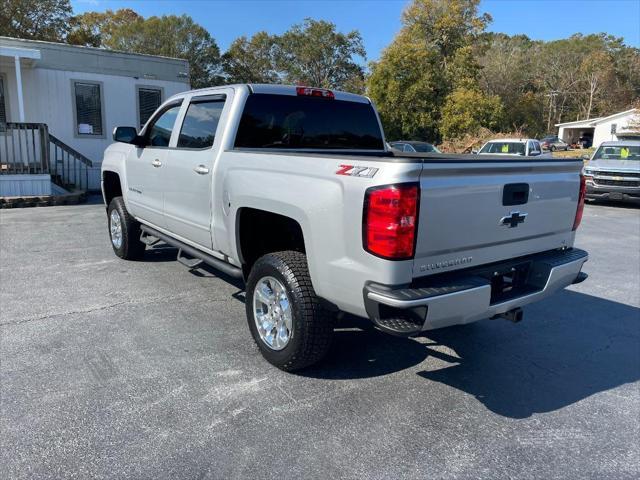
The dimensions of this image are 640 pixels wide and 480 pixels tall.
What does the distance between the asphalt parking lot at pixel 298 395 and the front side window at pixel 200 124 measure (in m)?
1.61

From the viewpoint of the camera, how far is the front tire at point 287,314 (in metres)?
3.37

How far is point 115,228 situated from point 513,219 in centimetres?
538

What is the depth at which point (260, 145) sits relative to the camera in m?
4.39

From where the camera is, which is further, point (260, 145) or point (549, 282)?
point (260, 145)

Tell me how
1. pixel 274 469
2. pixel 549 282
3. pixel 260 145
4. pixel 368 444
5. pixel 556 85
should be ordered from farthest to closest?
1. pixel 556 85
2. pixel 260 145
3. pixel 549 282
4. pixel 368 444
5. pixel 274 469

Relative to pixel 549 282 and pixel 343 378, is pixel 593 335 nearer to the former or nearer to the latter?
pixel 549 282

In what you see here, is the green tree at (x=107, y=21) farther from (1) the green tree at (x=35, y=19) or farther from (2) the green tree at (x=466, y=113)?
(2) the green tree at (x=466, y=113)

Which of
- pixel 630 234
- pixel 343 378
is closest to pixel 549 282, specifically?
pixel 343 378

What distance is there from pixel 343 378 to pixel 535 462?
1.36 metres

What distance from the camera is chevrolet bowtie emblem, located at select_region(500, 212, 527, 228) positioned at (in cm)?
331

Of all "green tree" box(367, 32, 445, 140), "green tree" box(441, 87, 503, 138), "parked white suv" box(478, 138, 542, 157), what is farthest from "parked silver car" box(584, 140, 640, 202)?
"green tree" box(367, 32, 445, 140)

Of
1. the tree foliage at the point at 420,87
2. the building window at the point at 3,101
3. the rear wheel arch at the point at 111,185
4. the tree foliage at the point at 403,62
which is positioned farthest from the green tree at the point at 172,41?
the rear wheel arch at the point at 111,185

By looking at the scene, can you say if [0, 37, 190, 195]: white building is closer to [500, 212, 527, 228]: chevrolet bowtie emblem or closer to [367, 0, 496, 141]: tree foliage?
[500, 212, 527, 228]: chevrolet bowtie emblem

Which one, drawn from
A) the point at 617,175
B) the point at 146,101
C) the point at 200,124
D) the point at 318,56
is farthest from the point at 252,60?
the point at 200,124
